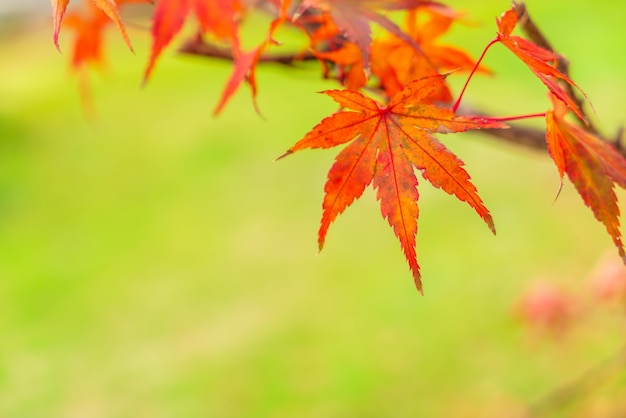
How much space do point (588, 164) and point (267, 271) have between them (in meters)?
2.17

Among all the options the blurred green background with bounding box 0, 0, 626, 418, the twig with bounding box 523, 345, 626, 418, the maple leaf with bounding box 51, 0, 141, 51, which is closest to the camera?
the maple leaf with bounding box 51, 0, 141, 51

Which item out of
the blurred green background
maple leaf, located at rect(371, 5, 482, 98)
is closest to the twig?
the blurred green background

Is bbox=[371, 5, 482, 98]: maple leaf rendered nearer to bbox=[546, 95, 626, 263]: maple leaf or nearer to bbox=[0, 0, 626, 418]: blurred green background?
bbox=[546, 95, 626, 263]: maple leaf

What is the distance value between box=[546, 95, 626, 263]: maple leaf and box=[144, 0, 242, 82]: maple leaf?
309 mm

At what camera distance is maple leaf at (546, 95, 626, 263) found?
1.77ft

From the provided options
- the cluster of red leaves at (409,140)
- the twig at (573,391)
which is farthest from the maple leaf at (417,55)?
the twig at (573,391)

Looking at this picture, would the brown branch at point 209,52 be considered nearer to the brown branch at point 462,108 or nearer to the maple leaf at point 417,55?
the brown branch at point 462,108

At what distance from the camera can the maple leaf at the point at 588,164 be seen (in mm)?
541

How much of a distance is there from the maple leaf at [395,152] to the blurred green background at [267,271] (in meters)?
1.21

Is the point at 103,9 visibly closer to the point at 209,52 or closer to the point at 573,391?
the point at 209,52

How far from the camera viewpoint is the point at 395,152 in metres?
0.55

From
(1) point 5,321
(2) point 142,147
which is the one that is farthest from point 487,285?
(2) point 142,147

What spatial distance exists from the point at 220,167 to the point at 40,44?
2247 mm

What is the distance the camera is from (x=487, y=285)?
245 cm
